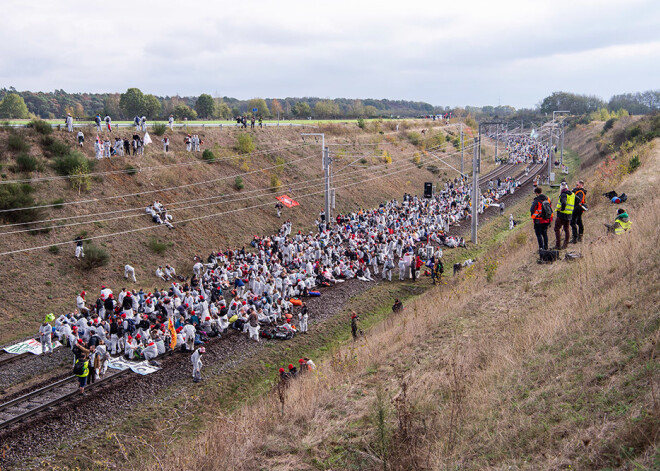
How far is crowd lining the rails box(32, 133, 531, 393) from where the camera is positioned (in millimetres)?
17750

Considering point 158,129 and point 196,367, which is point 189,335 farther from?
point 158,129

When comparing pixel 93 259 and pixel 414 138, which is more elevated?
pixel 414 138

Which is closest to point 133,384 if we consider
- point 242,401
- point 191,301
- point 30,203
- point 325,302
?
point 242,401

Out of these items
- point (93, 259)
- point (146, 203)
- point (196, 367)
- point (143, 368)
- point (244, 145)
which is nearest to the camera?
point (196, 367)

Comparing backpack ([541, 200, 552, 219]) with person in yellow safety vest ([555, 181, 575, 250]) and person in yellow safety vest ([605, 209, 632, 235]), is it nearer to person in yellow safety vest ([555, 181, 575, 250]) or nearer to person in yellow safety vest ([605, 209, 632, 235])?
person in yellow safety vest ([555, 181, 575, 250])

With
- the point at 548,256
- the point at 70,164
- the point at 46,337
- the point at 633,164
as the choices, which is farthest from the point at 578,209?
the point at 70,164

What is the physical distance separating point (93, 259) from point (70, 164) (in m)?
8.51

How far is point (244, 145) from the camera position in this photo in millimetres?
45969

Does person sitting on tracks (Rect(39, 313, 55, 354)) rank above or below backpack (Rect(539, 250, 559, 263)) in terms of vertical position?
below

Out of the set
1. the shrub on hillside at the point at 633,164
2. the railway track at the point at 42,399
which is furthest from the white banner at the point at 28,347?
the shrub on hillside at the point at 633,164

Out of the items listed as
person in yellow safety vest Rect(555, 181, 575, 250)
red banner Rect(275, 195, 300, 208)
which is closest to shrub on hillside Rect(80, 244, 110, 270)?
red banner Rect(275, 195, 300, 208)

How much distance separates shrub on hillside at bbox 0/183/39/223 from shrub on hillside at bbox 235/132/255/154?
69.7ft

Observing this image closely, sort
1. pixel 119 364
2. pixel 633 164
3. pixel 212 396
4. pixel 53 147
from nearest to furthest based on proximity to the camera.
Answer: pixel 212 396
pixel 119 364
pixel 633 164
pixel 53 147

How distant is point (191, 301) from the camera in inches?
796
